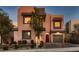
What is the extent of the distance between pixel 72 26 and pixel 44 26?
34 cm

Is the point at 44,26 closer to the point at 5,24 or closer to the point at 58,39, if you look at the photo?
the point at 58,39

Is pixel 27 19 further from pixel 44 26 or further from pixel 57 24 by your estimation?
pixel 57 24

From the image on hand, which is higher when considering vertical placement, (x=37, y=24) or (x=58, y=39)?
(x=37, y=24)

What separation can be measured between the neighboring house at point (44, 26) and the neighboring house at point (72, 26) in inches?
2.9

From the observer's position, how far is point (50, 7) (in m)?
2.32

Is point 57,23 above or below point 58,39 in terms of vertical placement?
above

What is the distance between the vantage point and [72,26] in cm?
232

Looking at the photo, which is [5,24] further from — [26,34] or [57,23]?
[57,23]

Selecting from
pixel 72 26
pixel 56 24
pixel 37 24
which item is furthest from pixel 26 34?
pixel 72 26

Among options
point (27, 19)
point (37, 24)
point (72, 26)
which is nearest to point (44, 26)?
point (37, 24)

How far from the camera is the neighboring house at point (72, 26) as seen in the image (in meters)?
2.31

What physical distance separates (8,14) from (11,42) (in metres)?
0.34

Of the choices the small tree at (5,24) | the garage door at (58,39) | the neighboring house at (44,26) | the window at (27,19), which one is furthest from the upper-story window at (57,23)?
the small tree at (5,24)
